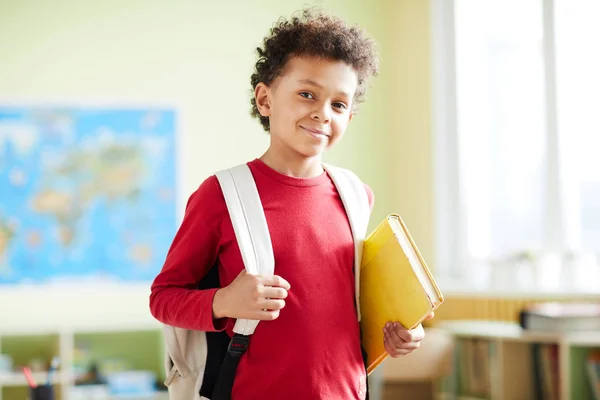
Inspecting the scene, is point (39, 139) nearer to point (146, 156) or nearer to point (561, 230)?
point (146, 156)

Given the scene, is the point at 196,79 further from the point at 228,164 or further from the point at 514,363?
the point at 514,363

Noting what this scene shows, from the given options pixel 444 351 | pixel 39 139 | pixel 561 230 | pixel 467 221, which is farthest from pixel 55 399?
pixel 561 230

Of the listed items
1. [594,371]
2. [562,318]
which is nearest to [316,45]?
[562,318]

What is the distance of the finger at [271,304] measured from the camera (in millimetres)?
1099

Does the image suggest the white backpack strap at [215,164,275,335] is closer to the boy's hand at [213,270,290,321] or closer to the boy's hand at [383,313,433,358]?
the boy's hand at [213,270,290,321]

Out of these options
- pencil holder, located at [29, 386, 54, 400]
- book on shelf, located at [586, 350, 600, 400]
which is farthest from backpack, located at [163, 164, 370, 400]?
pencil holder, located at [29, 386, 54, 400]

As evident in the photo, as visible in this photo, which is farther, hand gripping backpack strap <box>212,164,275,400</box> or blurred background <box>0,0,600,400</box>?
blurred background <box>0,0,600,400</box>

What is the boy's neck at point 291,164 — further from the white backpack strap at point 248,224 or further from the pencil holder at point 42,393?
the pencil holder at point 42,393

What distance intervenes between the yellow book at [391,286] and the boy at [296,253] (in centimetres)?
3

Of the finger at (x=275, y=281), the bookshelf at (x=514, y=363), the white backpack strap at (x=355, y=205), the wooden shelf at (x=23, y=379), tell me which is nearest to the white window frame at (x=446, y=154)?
the bookshelf at (x=514, y=363)

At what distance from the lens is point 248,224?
1197 millimetres

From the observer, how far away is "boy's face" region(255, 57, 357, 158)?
1.24 meters

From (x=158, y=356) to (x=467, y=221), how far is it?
2039mm

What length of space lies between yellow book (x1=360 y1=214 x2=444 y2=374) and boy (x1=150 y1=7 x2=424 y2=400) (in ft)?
0.10
